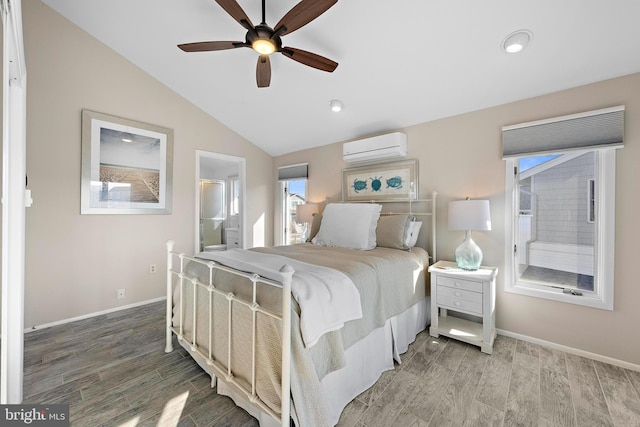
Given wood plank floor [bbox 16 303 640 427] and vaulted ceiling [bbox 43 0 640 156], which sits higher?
vaulted ceiling [bbox 43 0 640 156]

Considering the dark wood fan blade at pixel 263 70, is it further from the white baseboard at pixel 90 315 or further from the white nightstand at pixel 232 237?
the white nightstand at pixel 232 237

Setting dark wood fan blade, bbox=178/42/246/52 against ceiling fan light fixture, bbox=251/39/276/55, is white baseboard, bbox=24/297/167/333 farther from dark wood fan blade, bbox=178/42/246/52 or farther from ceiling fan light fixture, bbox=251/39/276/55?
ceiling fan light fixture, bbox=251/39/276/55

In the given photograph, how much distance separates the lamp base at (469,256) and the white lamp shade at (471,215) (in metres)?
0.12

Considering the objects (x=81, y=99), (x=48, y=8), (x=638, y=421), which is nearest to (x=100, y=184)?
(x=81, y=99)

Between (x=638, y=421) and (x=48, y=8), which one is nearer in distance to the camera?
(x=638, y=421)

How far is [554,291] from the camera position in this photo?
2330mm

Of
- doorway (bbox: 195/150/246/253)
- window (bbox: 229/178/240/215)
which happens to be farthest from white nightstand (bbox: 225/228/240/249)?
window (bbox: 229/178/240/215)

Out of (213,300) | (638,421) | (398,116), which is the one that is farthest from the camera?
(398,116)

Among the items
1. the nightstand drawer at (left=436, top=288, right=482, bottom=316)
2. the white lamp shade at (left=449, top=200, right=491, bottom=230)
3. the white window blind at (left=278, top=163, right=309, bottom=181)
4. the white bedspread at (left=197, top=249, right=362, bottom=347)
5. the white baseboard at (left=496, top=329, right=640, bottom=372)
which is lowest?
the white baseboard at (left=496, top=329, right=640, bottom=372)

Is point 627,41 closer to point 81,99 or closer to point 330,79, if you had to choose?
point 330,79

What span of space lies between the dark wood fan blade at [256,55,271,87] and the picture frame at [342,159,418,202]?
1802mm

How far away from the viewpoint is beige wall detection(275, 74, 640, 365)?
1993mm

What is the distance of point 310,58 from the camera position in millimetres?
1978

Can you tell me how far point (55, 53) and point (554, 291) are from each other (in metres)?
5.37
